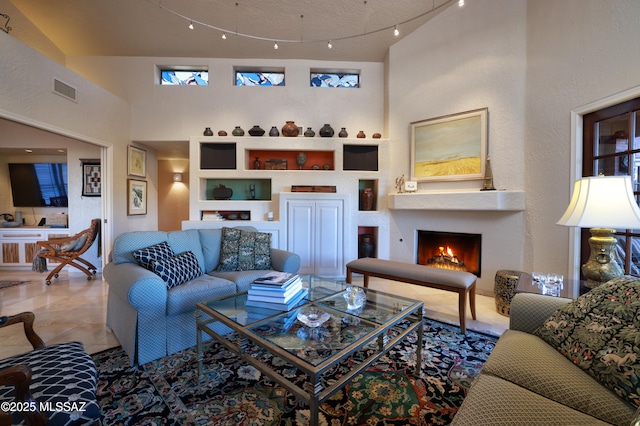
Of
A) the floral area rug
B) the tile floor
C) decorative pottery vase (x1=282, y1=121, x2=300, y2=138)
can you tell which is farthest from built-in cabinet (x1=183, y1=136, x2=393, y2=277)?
the floral area rug

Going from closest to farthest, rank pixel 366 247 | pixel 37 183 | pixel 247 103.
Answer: pixel 366 247 → pixel 247 103 → pixel 37 183

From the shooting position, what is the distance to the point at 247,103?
4492 mm

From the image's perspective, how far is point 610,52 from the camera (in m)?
2.12

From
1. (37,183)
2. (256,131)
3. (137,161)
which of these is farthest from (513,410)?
(37,183)

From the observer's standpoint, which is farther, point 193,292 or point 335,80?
point 335,80

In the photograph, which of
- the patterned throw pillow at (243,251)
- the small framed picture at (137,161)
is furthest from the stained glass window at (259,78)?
the patterned throw pillow at (243,251)

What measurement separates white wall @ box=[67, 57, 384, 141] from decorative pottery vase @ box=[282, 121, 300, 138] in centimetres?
30

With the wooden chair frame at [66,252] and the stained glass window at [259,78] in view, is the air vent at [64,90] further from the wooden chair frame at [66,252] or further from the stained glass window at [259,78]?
the stained glass window at [259,78]

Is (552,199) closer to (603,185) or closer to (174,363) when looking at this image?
(603,185)

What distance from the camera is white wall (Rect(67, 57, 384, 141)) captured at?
4473 mm

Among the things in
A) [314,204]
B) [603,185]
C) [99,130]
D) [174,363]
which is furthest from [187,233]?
[603,185]

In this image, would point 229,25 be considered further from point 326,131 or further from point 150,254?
point 150,254

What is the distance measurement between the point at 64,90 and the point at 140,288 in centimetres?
341

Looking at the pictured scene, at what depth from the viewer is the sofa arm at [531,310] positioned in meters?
1.38
